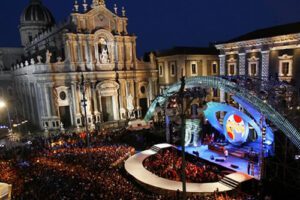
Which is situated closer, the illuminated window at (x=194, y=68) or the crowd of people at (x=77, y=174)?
A: the crowd of people at (x=77, y=174)

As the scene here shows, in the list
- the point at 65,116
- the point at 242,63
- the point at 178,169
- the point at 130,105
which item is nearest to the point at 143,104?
the point at 130,105

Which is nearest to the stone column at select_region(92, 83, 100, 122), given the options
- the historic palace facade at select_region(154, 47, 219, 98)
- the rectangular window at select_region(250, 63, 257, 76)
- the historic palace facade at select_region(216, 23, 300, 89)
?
the historic palace facade at select_region(154, 47, 219, 98)

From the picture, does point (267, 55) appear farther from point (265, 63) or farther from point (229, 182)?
point (229, 182)

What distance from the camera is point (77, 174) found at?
47.2ft

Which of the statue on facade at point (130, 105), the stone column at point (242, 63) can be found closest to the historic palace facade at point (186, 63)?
the statue on facade at point (130, 105)

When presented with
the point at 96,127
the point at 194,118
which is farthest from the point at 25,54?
the point at 194,118

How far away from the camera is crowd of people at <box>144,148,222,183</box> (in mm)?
15297

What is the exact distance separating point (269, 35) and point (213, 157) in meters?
15.1

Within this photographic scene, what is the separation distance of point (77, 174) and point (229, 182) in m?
9.60

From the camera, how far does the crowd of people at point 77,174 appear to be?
12.1m

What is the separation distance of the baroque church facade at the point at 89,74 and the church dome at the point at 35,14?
13667 millimetres

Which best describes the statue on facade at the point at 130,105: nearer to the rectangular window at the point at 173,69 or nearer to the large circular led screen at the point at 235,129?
the rectangular window at the point at 173,69

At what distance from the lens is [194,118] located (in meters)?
20.3

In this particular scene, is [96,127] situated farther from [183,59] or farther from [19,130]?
[183,59]
